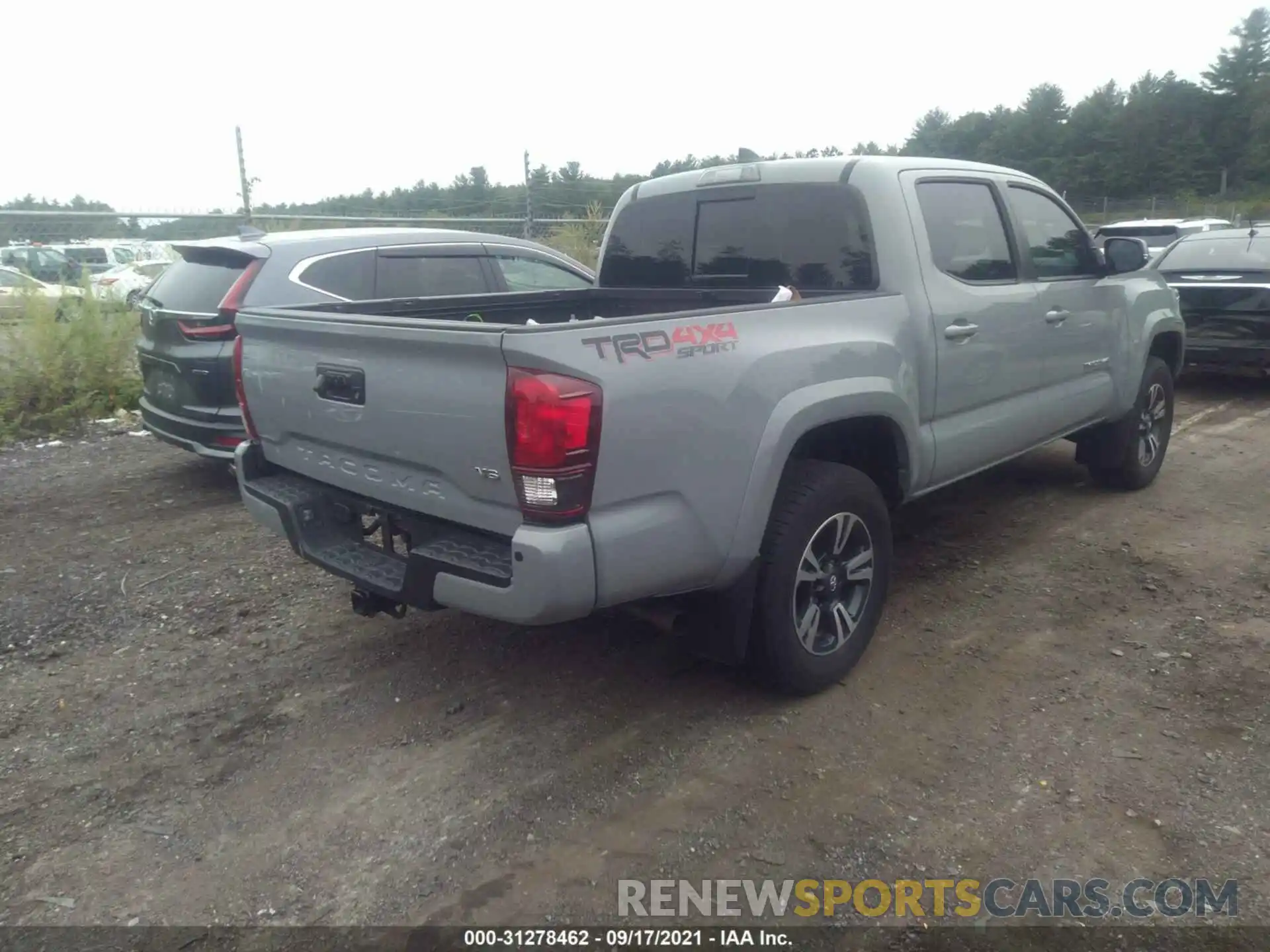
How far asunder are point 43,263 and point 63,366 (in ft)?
5.33

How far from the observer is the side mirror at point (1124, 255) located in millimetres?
5422

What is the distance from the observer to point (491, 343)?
2.75 m

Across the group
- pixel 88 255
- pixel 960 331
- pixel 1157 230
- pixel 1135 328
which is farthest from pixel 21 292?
pixel 1157 230

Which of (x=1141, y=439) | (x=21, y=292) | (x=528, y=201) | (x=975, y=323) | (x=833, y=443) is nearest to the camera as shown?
(x=833, y=443)

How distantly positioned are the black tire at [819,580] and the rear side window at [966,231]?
1.22m

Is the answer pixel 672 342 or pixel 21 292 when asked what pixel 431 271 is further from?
pixel 21 292

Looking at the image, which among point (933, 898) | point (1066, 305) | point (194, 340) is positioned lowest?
point (933, 898)

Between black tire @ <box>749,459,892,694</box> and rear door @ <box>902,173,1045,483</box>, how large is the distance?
672 millimetres

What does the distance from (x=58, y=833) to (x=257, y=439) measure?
62.1 inches

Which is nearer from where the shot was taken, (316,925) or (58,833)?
(316,925)

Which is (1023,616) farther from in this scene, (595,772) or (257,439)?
(257,439)

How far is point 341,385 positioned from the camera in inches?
131

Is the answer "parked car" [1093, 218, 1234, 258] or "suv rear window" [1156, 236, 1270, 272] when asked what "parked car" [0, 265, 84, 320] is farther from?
"parked car" [1093, 218, 1234, 258]

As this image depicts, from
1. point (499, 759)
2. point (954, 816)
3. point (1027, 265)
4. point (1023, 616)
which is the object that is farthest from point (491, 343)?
point (1027, 265)
